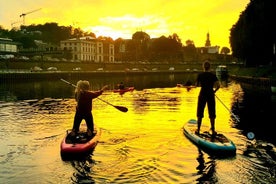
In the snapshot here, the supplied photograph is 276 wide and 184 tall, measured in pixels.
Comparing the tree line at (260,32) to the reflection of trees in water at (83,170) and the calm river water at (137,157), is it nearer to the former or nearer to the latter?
the calm river water at (137,157)

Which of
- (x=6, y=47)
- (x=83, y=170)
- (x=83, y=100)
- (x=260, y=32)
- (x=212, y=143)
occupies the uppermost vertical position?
(x=6, y=47)

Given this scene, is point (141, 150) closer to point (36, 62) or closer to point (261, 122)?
point (261, 122)

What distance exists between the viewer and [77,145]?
15016 millimetres

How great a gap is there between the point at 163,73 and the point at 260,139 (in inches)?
5839

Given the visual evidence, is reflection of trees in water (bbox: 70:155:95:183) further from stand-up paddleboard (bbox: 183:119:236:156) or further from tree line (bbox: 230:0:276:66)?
tree line (bbox: 230:0:276:66)

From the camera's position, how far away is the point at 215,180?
12195 mm

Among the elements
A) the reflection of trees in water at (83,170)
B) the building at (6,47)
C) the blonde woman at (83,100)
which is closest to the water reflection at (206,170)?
the reflection of trees in water at (83,170)

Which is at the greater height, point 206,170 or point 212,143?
point 212,143

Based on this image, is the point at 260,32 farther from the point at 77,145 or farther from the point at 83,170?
the point at 83,170

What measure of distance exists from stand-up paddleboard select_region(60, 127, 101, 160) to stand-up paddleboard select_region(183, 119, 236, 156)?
458 centimetres

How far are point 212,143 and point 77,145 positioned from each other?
550 cm

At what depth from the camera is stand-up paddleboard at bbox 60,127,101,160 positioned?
14539mm

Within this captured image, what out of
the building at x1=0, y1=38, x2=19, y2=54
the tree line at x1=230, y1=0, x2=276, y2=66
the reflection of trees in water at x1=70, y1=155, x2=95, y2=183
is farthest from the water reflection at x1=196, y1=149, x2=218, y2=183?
the building at x1=0, y1=38, x2=19, y2=54

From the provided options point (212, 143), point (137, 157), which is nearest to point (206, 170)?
point (212, 143)
